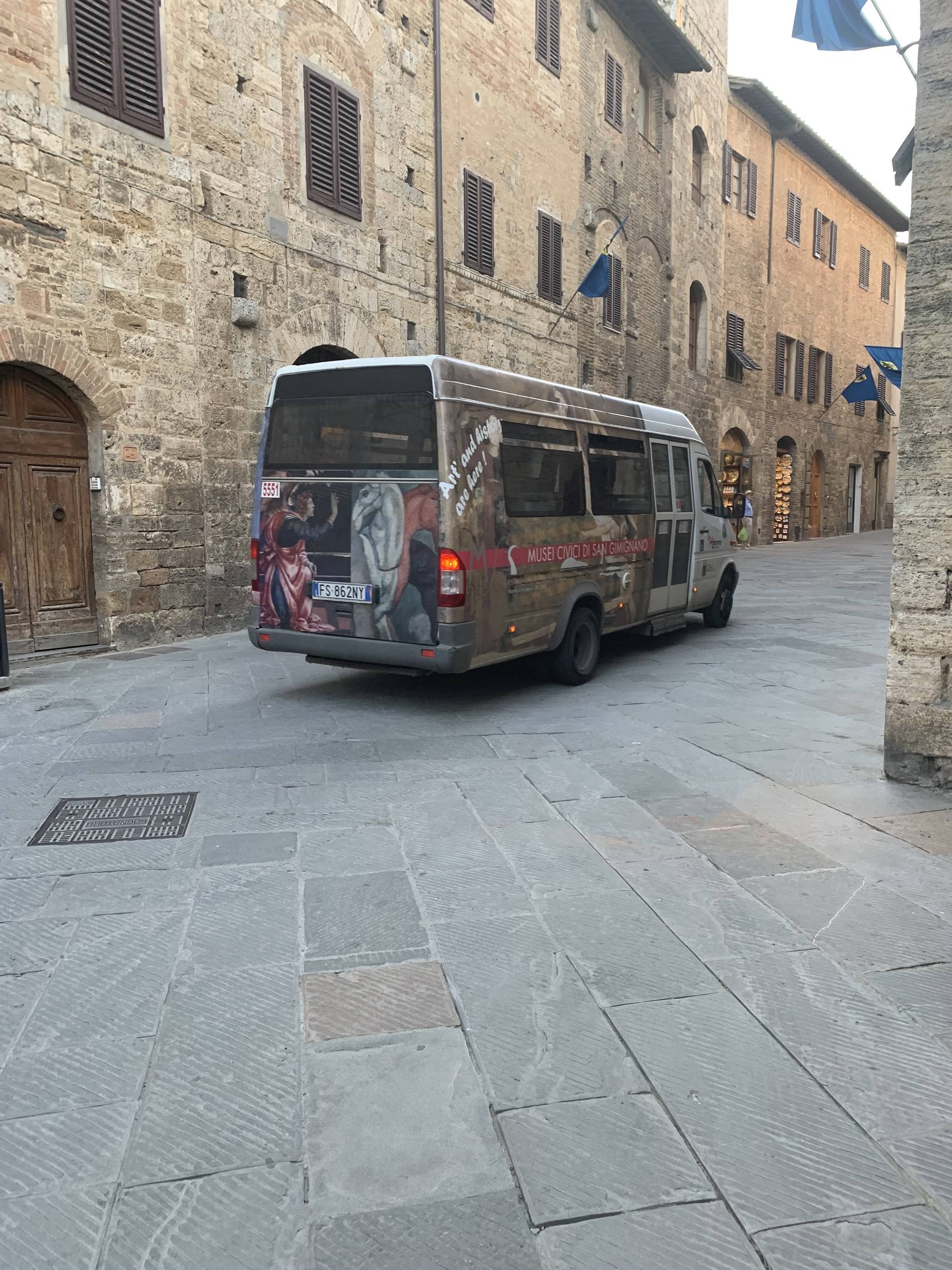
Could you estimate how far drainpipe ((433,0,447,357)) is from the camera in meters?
14.1

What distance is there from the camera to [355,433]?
693 cm

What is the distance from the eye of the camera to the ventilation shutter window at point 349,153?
40.9 feet

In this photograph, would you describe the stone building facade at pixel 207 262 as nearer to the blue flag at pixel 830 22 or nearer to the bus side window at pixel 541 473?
the bus side window at pixel 541 473

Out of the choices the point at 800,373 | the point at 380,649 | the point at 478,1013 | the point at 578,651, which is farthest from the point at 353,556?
the point at 800,373

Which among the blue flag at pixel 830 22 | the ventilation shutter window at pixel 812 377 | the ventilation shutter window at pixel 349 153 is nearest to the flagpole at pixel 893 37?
the blue flag at pixel 830 22

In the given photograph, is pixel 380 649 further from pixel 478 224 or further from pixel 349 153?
pixel 478 224

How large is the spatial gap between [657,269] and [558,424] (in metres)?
16.8

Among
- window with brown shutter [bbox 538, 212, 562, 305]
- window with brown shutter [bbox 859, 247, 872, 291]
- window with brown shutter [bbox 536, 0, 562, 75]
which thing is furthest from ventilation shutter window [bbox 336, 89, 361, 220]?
window with brown shutter [bbox 859, 247, 872, 291]

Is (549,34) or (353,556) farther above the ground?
(549,34)

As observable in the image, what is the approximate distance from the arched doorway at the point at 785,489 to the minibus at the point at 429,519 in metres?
23.9

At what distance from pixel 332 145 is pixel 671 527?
6791 mm

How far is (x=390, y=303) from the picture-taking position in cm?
1352

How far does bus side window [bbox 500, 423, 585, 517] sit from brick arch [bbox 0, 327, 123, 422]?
15.4ft

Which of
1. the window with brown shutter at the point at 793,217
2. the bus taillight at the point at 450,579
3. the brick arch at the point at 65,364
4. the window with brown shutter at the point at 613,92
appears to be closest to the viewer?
the bus taillight at the point at 450,579
